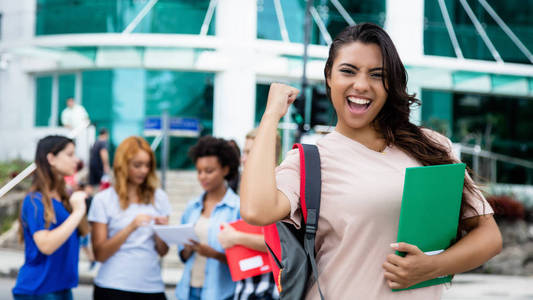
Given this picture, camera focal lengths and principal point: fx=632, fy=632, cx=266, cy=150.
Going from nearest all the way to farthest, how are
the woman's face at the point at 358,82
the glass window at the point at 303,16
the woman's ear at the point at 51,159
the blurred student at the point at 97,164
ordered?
1. the woman's face at the point at 358,82
2. the woman's ear at the point at 51,159
3. the blurred student at the point at 97,164
4. the glass window at the point at 303,16

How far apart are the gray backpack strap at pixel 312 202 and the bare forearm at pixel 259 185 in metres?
0.11

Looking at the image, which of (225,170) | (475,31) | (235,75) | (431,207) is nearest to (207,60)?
(235,75)

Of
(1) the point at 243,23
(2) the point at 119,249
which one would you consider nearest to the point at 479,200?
(2) the point at 119,249

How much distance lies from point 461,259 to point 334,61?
2.66ft

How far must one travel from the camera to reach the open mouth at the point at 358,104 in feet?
7.18

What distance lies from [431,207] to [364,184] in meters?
0.23

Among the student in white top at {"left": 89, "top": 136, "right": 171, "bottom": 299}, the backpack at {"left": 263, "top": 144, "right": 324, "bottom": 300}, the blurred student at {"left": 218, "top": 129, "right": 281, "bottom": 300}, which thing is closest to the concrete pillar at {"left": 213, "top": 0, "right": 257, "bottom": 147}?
the student in white top at {"left": 89, "top": 136, "right": 171, "bottom": 299}

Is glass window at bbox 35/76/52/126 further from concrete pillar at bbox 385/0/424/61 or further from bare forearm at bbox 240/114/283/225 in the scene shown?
bare forearm at bbox 240/114/283/225

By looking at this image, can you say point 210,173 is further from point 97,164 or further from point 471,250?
point 97,164

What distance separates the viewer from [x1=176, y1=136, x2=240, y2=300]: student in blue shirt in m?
4.34

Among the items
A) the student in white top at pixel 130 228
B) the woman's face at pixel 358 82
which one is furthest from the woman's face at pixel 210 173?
the woman's face at pixel 358 82

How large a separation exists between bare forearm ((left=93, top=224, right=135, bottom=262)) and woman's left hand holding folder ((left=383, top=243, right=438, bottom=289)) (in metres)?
2.72

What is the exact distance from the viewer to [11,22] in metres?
21.6

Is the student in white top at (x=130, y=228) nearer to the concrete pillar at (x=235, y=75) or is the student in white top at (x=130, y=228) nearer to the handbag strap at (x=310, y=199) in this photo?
the handbag strap at (x=310, y=199)
